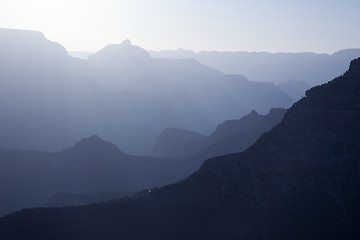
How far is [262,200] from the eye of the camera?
39906mm

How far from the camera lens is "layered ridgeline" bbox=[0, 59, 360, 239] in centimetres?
3806

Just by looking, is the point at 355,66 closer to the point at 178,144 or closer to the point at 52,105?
the point at 178,144

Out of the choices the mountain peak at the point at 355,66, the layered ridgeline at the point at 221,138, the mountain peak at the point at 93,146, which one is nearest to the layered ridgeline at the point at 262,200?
the mountain peak at the point at 355,66

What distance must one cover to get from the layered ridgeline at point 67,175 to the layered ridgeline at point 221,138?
13.2 metres

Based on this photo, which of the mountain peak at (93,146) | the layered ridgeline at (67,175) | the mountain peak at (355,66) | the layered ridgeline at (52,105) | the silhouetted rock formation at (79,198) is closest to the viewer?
the mountain peak at (355,66)

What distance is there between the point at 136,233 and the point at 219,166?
9.86 m

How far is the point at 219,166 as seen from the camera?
42.5m

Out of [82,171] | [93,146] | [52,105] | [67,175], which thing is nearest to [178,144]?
[93,146]

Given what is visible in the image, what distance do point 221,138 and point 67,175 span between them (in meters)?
47.5

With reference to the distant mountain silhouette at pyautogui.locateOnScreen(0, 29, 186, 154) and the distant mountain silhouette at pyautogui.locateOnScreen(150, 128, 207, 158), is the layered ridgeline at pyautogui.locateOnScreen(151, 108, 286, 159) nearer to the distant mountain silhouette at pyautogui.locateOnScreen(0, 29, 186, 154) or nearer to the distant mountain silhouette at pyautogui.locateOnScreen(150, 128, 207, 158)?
the distant mountain silhouette at pyautogui.locateOnScreen(150, 128, 207, 158)

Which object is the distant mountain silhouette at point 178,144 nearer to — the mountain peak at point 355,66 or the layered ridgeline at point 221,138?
the layered ridgeline at point 221,138

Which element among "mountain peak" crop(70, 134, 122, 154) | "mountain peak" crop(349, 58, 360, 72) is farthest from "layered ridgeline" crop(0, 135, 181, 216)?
"mountain peak" crop(349, 58, 360, 72)

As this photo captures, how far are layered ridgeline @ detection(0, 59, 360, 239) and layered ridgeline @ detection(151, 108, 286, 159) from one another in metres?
62.5

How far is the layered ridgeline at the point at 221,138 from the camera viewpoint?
108312mm
